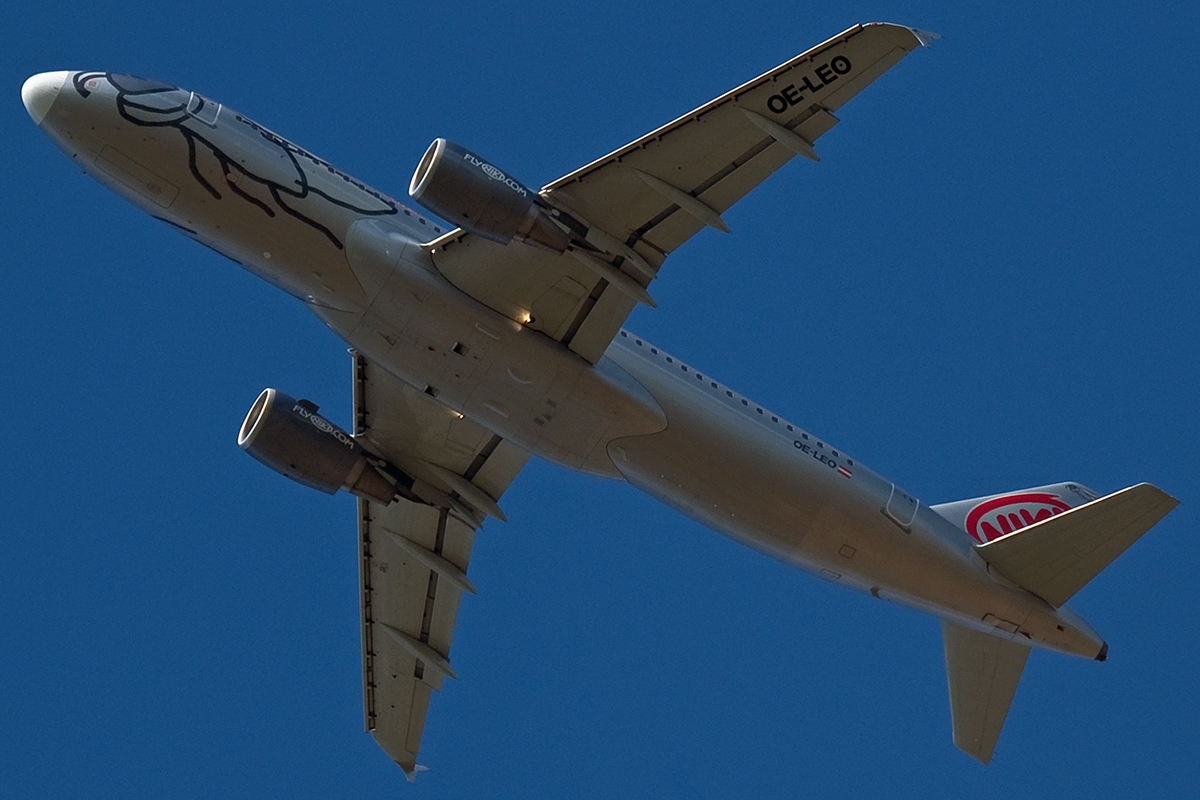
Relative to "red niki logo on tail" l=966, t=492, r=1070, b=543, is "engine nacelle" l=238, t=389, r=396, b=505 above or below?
below

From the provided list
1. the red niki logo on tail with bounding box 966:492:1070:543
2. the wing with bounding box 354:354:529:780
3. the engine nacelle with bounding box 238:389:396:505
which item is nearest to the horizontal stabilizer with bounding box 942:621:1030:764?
the red niki logo on tail with bounding box 966:492:1070:543

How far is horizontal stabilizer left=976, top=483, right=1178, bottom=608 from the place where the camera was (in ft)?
110

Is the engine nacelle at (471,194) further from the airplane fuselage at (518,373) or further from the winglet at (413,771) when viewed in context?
the winglet at (413,771)

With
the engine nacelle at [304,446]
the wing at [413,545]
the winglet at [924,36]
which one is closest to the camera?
the winglet at [924,36]

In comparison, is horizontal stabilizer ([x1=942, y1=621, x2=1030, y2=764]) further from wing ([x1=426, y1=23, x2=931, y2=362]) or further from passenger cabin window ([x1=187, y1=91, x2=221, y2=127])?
passenger cabin window ([x1=187, y1=91, x2=221, y2=127])

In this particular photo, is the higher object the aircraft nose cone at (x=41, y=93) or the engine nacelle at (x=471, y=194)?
the engine nacelle at (x=471, y=194)

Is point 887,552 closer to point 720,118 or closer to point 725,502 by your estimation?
point 725,502

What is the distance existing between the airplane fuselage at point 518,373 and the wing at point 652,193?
72 cm

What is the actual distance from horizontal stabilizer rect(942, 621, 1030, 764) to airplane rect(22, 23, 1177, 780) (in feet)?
0.18

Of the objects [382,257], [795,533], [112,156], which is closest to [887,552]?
[795,533]

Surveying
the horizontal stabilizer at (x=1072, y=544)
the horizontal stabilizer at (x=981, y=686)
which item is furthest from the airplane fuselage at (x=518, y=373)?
the horizontal stabilizer at (x=981, y=686)

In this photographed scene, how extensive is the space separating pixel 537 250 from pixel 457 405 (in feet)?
13.5

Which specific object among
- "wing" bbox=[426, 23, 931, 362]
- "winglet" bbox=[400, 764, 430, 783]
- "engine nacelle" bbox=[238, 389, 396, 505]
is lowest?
"winglet" bbox=[400, 764, 430, 783]

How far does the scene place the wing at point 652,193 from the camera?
2927cm
